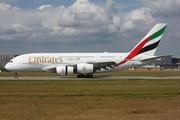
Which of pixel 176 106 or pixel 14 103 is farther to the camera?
pixel 14 103

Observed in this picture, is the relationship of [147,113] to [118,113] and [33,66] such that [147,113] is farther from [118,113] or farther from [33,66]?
[33,66]

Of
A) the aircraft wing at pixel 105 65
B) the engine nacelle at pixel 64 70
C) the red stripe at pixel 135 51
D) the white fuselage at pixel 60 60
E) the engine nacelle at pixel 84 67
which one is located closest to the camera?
the engine nacelle at pixel 64 70

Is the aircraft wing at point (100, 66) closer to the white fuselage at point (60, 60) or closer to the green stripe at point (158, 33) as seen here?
the white fuselage at point (60, 60)

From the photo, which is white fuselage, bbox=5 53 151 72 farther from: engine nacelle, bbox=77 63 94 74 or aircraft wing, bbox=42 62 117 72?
engine nacelle, bbox=77 63 94 74

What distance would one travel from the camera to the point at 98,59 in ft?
137

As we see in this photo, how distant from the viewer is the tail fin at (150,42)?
1617 inches

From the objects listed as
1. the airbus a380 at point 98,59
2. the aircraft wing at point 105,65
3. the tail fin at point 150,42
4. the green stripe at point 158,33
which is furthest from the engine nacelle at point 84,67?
the green stripe at point 158,33

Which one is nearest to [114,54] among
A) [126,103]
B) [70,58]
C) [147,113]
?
[70,58]

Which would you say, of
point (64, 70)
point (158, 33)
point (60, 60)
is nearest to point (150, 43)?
point (158, 33)

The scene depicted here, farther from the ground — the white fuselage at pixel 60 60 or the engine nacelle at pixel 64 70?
the white fuselage at pixel 60 60

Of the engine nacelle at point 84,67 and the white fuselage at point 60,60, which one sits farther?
the white fuselage at point 60,60

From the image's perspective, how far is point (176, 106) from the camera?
45.3 ft

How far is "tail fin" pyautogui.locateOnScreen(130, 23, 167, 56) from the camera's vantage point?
41062mm

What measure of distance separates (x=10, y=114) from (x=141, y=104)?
615cm
